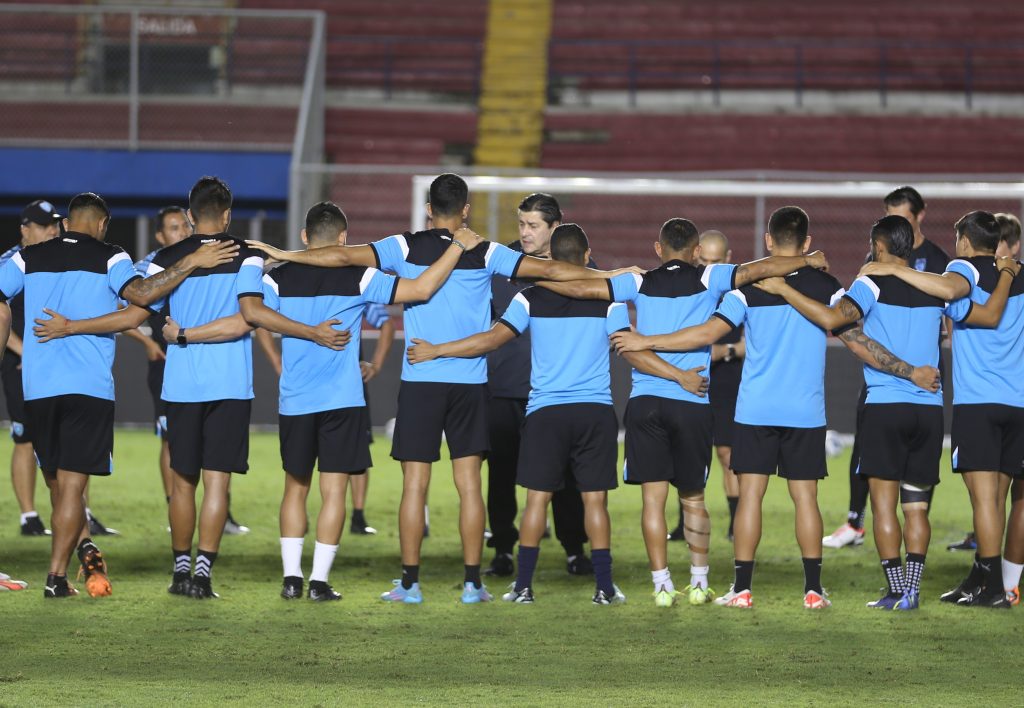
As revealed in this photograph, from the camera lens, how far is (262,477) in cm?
1232

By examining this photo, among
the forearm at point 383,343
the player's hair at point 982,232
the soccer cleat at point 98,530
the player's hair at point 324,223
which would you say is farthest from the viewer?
the soccer cleat at point 98,530

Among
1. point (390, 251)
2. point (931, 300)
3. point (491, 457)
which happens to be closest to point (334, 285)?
point (390, 251)

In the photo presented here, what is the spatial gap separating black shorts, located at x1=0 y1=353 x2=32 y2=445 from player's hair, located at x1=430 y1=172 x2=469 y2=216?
323 centimetres

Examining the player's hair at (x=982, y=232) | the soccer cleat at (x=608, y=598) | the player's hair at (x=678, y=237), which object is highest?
the player's hair at (x=982, y=232)

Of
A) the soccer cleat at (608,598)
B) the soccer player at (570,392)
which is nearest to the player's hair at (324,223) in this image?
the soccer player at (570,392)

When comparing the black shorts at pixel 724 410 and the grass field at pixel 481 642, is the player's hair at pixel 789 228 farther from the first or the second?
the black shorts at pixel 724 410

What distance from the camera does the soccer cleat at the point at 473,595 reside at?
23.3ft

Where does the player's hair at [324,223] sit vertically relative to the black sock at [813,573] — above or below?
above

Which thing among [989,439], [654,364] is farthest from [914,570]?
[654,364]

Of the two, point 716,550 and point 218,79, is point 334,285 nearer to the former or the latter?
point 716,550

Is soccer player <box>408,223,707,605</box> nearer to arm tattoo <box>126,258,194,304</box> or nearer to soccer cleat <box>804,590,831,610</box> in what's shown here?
soccer cleat <box>804,590,831,610</box>

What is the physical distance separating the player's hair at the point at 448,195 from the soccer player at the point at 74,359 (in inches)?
43.0

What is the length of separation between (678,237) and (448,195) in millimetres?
1182

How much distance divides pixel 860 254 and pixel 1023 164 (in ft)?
15.7
